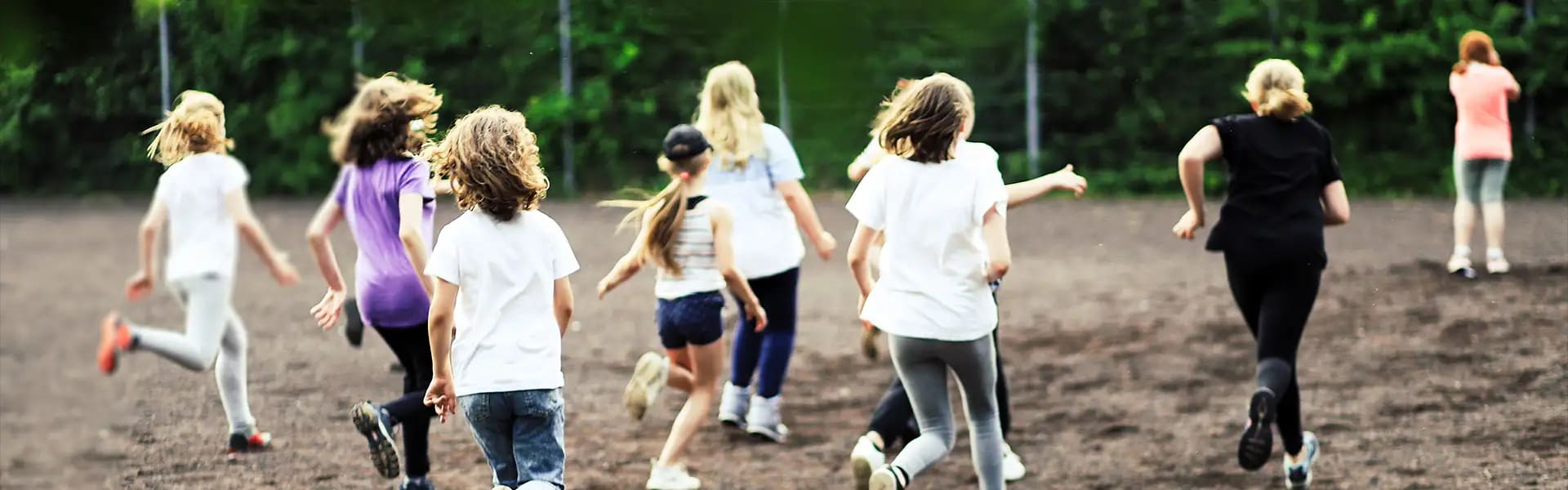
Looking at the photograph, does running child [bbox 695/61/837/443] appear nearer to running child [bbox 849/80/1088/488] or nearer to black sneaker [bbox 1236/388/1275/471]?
running child [bbox 849/80/1088/488]

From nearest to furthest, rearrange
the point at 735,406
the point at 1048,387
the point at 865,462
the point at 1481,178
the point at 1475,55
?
the point at 865,462
the point at 735,406
the point at 1048,387
the point at 1475,55
the point at 1481,178

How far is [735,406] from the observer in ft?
22.5

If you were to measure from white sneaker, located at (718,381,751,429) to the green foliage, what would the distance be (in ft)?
3.80

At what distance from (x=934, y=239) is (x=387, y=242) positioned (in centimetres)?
173

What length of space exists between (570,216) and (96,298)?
6.13 meters

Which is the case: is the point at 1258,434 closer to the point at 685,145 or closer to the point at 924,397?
the point at 924,397

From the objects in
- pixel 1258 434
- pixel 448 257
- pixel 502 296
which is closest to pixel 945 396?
pixel 1258 434

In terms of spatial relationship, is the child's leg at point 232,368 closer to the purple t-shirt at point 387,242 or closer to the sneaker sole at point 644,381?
the purple t-shirt at point 387,242

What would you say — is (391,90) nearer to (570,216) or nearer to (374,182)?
(374,182)

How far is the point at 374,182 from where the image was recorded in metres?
5.15

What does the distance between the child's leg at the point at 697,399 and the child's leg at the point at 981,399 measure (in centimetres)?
119

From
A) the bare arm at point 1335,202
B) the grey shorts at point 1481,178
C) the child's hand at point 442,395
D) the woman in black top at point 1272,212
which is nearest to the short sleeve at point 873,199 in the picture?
the woman in black top at point 1272,212

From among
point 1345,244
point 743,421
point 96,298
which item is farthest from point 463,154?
point 1345,244

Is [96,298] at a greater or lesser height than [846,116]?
lesser
